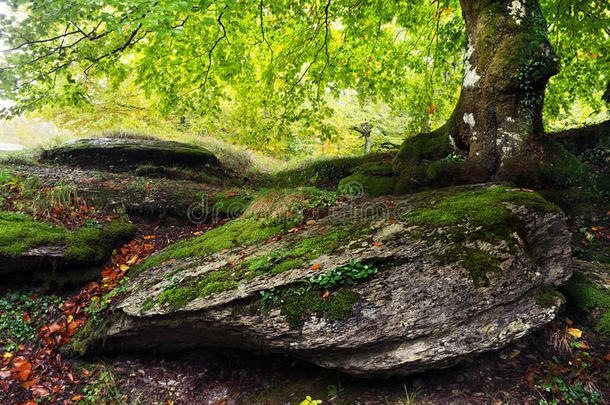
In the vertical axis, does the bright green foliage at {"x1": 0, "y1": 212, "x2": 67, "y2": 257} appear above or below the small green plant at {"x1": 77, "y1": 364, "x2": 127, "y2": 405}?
above

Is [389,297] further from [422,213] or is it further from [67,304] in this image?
[67,304]

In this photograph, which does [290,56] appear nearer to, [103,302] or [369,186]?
[369,186]

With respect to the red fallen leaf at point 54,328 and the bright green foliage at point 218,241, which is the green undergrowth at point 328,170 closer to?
the bright green foliage at point 218,241

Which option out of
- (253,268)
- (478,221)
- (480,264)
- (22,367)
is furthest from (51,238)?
(478,221)

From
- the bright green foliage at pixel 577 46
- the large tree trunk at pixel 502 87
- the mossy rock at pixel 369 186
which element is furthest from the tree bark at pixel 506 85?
the bright green foliage at pixel 577 46

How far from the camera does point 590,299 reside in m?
2.84

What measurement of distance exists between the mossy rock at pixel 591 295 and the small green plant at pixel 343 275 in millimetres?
2157

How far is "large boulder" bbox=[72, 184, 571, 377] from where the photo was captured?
96.2 inches

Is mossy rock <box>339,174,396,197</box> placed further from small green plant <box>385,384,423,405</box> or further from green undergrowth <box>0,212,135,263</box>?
green undergrowth <box>0,212,135,263</box>

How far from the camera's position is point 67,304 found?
13.0 feet

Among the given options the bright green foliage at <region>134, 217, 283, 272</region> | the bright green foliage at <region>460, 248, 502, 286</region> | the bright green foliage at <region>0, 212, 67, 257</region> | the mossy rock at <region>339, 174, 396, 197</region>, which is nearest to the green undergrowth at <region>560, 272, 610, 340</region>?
the bright green foliage at <region>460, 248, 502, 286</region>

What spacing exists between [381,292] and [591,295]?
225 cm

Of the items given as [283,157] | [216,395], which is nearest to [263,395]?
[216,395]

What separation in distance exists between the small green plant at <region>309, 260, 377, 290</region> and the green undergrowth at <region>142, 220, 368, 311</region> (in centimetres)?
36
